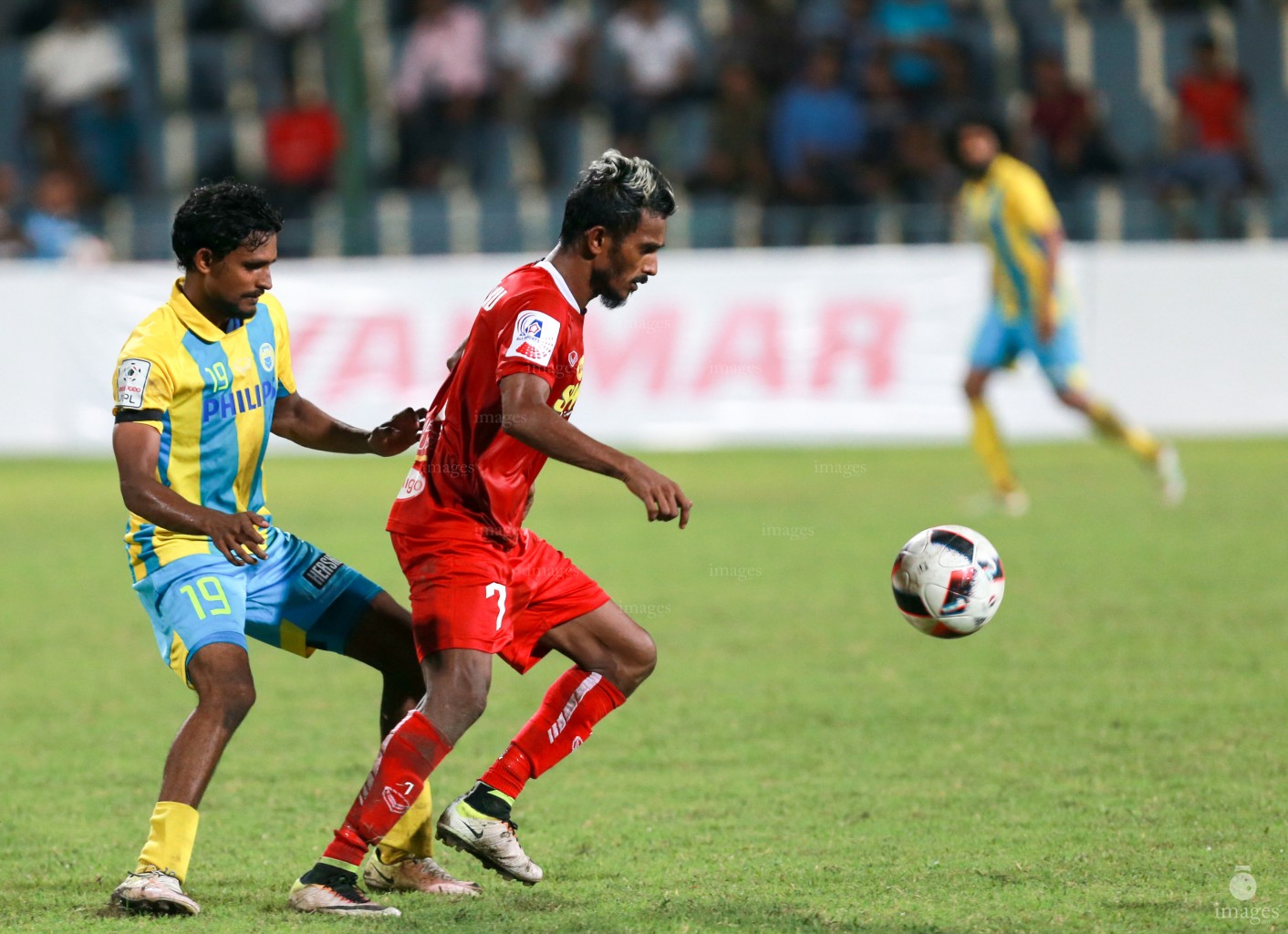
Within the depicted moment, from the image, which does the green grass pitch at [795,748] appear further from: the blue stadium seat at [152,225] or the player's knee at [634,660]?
the blue stadium seat at [152,225]

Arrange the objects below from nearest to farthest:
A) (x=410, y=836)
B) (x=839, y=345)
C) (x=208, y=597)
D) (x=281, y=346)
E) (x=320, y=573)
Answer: (x=208, y=597)
(x=410, y=836)
(x=320, y=573)
(x=281, y=346)
(x=839, y=345)

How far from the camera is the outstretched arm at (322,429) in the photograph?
4.93 metres

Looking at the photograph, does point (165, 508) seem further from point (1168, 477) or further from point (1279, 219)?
point (1279, 219)

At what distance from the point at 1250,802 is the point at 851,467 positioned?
30.8ft

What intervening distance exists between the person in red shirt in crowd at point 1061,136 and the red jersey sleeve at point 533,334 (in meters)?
14.1

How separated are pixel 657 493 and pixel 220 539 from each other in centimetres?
103

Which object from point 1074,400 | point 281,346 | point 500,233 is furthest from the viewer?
point 500,233

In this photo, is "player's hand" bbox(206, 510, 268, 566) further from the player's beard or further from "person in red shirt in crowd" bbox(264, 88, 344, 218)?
"person in red shirt in crowd" bbox(264, 88, 344, 218)

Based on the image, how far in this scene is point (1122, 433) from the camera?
12.1 metres

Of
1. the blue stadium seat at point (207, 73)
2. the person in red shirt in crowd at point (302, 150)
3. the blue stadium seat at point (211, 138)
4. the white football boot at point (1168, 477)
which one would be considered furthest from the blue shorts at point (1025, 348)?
the blue stadium seat at point (207, 73)

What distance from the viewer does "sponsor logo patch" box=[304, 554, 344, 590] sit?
4.75 m

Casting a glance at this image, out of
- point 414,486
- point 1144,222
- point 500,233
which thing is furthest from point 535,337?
point 500,233

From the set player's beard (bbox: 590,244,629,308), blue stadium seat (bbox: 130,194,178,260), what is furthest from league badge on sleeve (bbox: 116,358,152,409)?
blue stadium seat (bbox: 130,194,178,260)

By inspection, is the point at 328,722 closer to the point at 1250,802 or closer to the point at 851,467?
the point at 1250,802
